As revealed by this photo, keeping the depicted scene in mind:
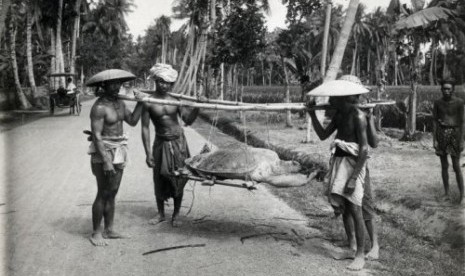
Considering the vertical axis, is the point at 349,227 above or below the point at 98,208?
below

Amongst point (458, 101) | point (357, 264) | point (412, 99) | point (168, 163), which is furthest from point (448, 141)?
point (412, 99)

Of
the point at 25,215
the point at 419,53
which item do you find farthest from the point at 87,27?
the point at 25,215

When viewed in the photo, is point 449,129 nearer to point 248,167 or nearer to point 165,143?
point 248,167

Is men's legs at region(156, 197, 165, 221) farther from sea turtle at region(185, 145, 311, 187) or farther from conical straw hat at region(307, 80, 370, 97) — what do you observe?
conical straw hat at region(307, 80, 370, 97)

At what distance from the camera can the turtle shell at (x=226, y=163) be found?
4.93m

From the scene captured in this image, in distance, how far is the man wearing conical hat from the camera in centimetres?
438

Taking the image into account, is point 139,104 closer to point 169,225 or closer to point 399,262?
point 169,225

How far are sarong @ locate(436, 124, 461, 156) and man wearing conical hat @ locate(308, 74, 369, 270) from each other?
2.26m

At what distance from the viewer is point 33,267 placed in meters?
4.09

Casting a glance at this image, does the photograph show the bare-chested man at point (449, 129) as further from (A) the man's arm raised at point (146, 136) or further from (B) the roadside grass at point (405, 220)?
(A) the man's arm raised at point (146, 136)

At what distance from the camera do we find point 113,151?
499 centimetres

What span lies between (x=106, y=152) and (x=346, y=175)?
256 centimetres

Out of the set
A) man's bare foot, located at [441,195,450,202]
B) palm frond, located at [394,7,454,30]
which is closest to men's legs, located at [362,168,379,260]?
man's bare foot, located at [441,195,450,202]

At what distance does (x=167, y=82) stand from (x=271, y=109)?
4.62ft
